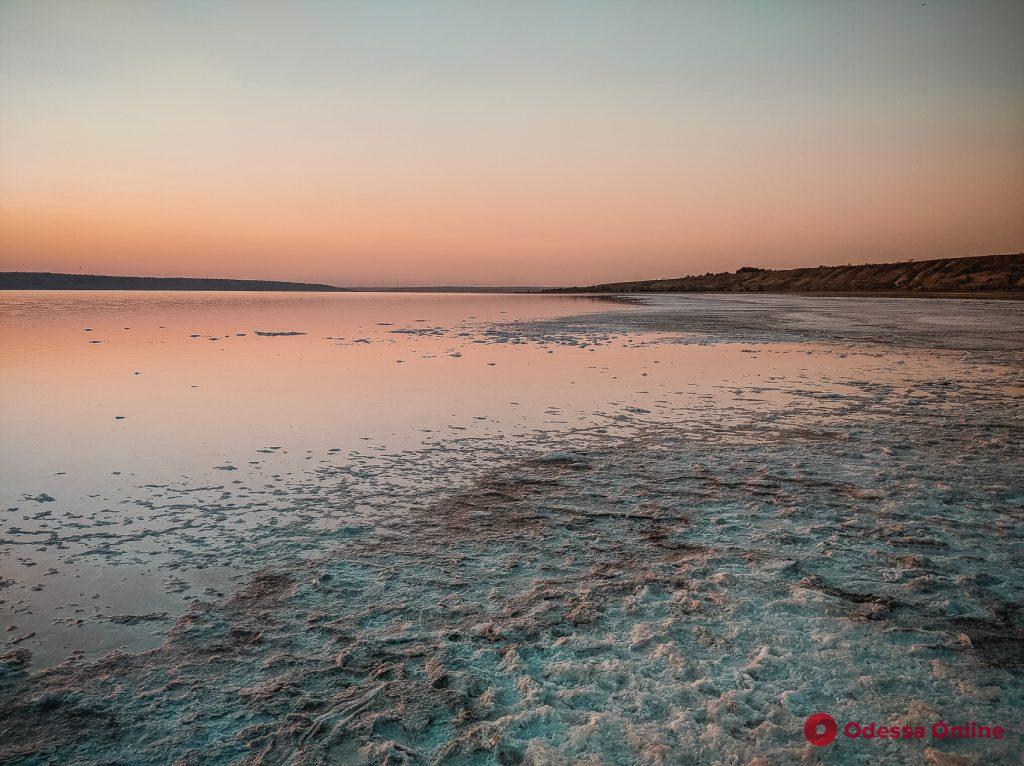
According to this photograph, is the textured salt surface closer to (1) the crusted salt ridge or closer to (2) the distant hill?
(1) the crusted salt ridge

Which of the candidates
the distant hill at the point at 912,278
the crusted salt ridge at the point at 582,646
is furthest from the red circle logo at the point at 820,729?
the distant hill at the point at 912,278

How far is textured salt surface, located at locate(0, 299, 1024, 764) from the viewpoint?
252cm

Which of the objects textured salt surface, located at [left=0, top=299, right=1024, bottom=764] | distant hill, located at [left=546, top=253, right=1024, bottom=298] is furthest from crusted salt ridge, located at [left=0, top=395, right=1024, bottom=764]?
distant hill, located at [left=546, top=253, right=1024, bottom=298]

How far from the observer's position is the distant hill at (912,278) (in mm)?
50094

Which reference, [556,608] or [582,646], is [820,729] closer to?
[582,646]

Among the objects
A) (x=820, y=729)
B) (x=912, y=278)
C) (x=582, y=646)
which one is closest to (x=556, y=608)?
(x=582, y=646)

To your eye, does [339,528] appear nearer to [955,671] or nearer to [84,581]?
[84,581]

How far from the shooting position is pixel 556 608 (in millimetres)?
3449

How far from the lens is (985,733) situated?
2.45 m

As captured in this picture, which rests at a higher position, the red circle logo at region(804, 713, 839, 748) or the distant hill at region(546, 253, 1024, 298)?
the distant hill at region(546, 253, 1024, 298)

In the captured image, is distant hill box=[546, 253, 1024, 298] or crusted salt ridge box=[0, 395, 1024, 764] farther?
distant hill box=[546, 253, 1024, 298]

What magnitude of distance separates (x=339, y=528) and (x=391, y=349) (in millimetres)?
13457

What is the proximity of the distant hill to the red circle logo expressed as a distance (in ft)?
175

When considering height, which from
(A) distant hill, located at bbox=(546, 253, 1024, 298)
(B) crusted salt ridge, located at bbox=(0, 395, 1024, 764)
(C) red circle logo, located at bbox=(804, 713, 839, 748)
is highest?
(A) distant hill, located at bbox=(546, 253, 1024, 298)
